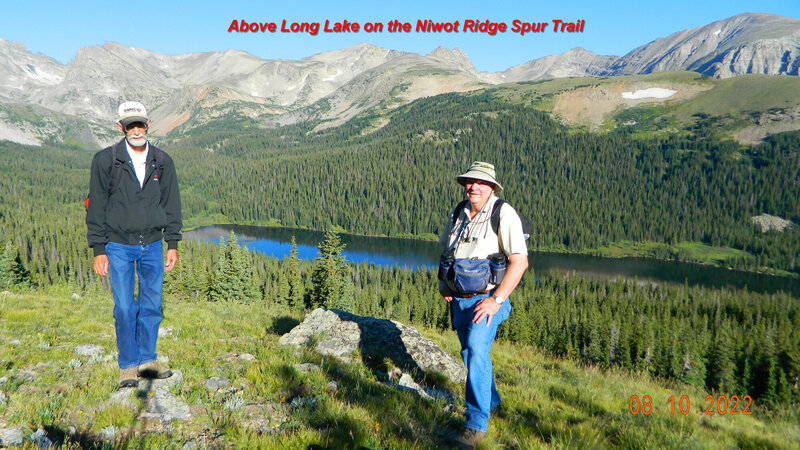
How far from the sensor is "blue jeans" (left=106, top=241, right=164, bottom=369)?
21.4 ft

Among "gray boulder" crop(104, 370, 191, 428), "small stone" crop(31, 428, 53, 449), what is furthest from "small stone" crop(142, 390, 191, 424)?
"small stone" crop(31, 428, 53, 449)

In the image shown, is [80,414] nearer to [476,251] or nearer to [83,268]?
[476,251]

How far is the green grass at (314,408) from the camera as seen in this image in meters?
5.21

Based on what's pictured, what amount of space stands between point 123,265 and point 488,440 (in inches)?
247

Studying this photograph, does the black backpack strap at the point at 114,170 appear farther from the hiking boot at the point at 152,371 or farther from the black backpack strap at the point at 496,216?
the black backpack strap at the point at 496,216

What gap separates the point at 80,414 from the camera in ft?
18.2

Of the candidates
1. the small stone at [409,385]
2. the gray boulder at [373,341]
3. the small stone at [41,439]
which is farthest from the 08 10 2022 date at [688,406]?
the small stone at [41,439]

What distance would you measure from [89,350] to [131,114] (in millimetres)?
5436

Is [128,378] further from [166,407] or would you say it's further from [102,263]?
[102,263]

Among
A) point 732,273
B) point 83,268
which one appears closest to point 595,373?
point 83,268

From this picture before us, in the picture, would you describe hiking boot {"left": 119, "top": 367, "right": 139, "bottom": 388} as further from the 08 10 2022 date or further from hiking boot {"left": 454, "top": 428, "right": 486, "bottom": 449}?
the 08 10 2022 date

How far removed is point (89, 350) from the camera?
854 centimetres

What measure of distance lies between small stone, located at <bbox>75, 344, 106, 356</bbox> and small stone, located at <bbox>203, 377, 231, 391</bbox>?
121 inches

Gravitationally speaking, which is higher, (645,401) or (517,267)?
(517,267)
